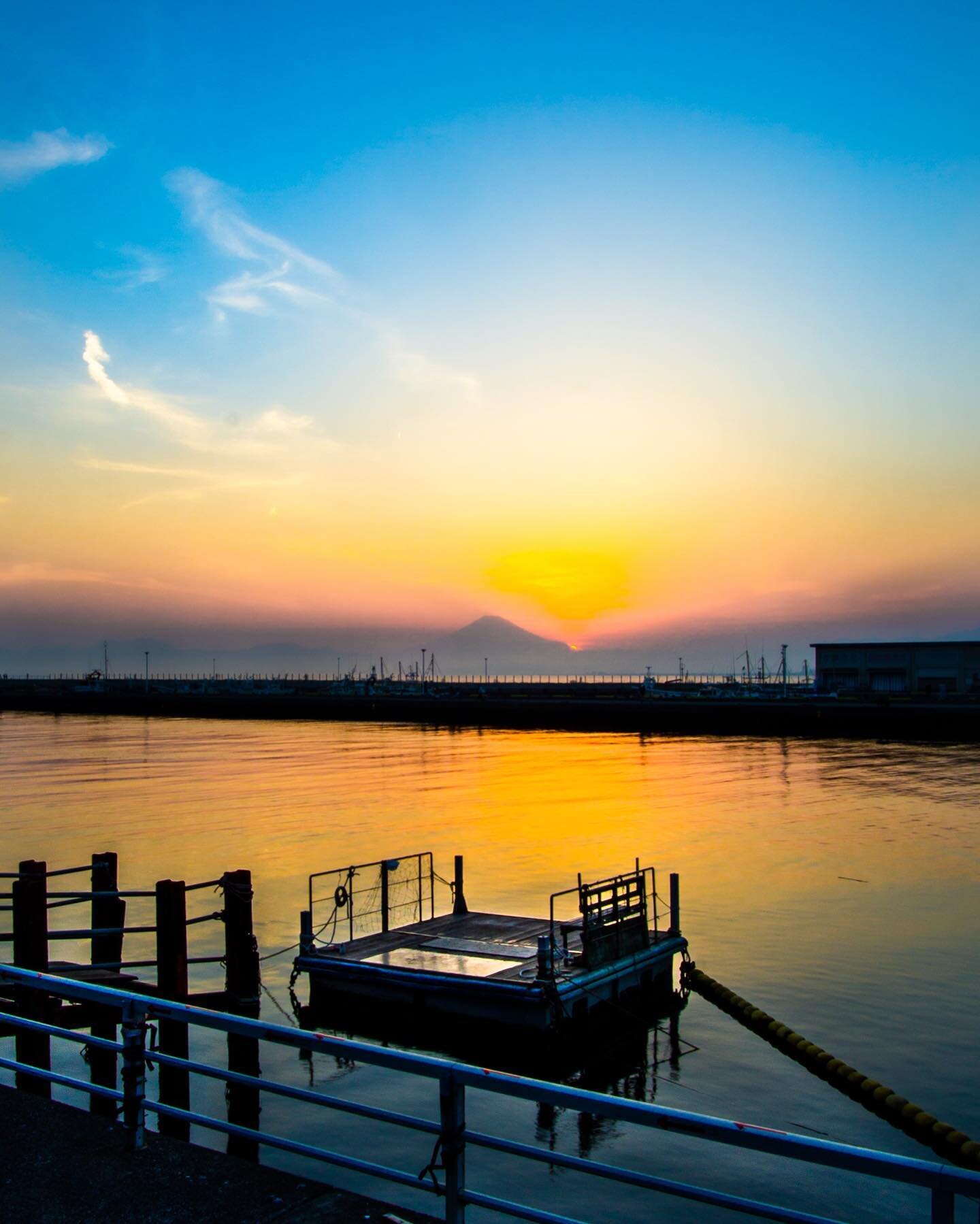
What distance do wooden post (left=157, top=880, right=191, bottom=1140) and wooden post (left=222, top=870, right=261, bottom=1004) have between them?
90cm

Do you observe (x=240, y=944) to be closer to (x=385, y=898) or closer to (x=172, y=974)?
(x=172, y=974)

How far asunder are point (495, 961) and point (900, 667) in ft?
463

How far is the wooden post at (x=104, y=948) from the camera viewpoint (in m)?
16.9

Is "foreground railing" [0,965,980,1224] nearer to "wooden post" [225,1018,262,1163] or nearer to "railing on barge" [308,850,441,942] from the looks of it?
"wooden post" [225,1018,262,1163]

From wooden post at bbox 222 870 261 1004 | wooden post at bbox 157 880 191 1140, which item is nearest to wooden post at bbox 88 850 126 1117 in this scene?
wooden post at bbox 157 880 191 1140

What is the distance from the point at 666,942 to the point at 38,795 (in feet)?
175

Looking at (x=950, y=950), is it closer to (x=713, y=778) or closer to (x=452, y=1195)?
(x=452, y=1195)

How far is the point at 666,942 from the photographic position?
→ 2434 centimetres

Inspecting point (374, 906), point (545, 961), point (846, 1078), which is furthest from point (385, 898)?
point (846, 1078)

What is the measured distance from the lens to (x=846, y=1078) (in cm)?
1931

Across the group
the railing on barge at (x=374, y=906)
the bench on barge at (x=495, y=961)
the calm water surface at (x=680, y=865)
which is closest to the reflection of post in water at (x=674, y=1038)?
the calm water surface at (x=680, y=865)

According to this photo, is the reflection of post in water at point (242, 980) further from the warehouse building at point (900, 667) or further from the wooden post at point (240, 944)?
the warehouse building at point (900, 667)

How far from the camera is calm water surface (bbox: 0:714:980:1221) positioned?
18000mm

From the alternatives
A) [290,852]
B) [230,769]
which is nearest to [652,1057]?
[290,852]
